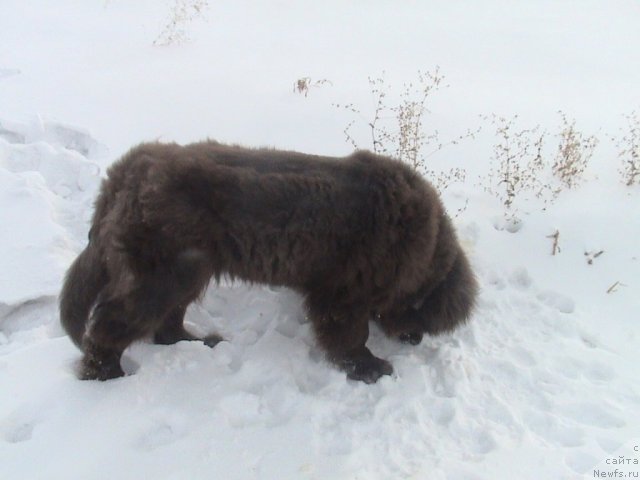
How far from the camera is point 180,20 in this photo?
7.94m

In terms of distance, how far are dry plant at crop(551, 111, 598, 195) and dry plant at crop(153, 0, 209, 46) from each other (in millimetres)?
5136

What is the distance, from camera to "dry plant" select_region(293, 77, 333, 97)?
6.05 meters

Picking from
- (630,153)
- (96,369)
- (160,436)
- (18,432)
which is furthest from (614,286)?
(18,432)

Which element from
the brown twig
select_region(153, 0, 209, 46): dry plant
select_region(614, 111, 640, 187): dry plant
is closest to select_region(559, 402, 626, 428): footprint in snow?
the brown twig

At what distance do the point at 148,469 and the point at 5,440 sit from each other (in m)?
0.77

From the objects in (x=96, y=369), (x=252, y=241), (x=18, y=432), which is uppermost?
(x=252, y=241)

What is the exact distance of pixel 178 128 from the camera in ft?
18.0

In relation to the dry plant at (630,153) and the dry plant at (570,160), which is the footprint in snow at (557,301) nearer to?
the dry plant at (570,160)

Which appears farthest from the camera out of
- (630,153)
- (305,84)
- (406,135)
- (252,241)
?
(305,84)

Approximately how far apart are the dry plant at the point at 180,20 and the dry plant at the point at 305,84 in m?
2.23

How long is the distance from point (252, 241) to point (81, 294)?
103 centimetres

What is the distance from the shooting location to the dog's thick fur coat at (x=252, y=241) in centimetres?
290

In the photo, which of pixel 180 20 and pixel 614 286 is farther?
pixel 180 20

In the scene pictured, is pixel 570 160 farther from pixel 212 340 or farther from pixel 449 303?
pixel 212 340
